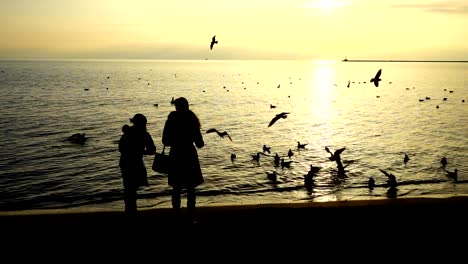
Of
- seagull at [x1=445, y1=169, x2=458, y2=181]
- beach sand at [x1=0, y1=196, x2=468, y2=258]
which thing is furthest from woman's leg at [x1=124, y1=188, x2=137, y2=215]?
seagull at [x1=445, y1=169, x2=458, y2=181]

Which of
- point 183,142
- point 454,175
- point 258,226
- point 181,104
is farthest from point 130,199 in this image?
point 454,175

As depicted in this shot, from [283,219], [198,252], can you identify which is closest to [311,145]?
[283,219]

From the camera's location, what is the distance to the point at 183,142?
769 centimetres

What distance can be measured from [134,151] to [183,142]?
0.89 metres

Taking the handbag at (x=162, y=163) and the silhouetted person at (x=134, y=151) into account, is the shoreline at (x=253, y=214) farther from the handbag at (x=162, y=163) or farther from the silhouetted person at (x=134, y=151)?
the handbag at (x=162, y=163)

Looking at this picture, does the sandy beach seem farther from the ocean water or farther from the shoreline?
the ocean water

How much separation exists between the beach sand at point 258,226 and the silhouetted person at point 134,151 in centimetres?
74

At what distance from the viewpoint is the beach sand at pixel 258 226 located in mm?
7188

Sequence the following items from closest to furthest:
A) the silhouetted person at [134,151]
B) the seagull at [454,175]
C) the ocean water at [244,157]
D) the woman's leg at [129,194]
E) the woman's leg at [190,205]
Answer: the silhouetted person at [134,151]
the woman's leg at [129,194]
the woman's leg at [190,205]
the ocean water at [244,157]
the seagull at [454,175]

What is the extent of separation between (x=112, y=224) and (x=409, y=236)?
17.9 ft

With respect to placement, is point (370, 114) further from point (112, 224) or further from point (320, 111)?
point (112, 224)

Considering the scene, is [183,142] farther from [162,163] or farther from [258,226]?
[258,226]

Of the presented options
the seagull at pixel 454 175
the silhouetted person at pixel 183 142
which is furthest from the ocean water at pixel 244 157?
the silhouetted person at pixel 183 142

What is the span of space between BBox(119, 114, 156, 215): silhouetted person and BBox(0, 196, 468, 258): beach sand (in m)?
0.74
